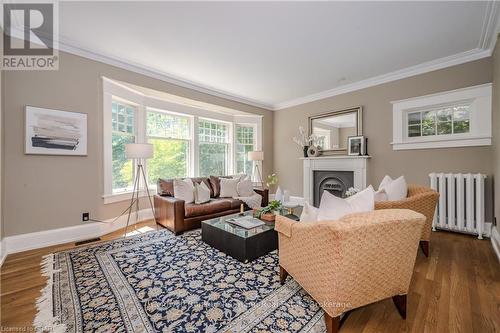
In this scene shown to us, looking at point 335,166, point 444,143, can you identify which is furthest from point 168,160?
point 444,143

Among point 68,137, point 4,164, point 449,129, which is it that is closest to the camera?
point 4,164

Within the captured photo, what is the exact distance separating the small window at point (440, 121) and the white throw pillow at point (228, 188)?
11.1 feet

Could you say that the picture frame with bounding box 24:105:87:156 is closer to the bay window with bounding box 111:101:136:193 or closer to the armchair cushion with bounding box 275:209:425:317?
the bay window with bounding box 111:101:136:193

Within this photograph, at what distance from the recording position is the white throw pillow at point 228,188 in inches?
165

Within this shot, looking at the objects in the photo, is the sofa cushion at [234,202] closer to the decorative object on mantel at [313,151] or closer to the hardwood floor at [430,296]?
the decorative object on mantel at [313,151]

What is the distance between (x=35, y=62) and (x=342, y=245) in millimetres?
4142

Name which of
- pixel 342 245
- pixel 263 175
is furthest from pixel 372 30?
pixel 263 175

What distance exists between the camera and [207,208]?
3.52 meters

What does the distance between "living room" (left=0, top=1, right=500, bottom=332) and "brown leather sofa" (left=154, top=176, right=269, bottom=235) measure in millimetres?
37

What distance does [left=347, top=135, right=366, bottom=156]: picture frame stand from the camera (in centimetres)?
423

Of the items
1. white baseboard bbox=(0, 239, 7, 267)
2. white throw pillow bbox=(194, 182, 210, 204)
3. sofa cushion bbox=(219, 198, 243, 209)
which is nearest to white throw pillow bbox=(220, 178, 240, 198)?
sofa cushion bbox=(219, 198, 243, 209)

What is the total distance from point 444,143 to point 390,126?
0.84 metres

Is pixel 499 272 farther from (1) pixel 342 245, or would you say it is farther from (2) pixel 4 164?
(2) pixel 4 164

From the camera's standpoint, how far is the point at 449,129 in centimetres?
345
